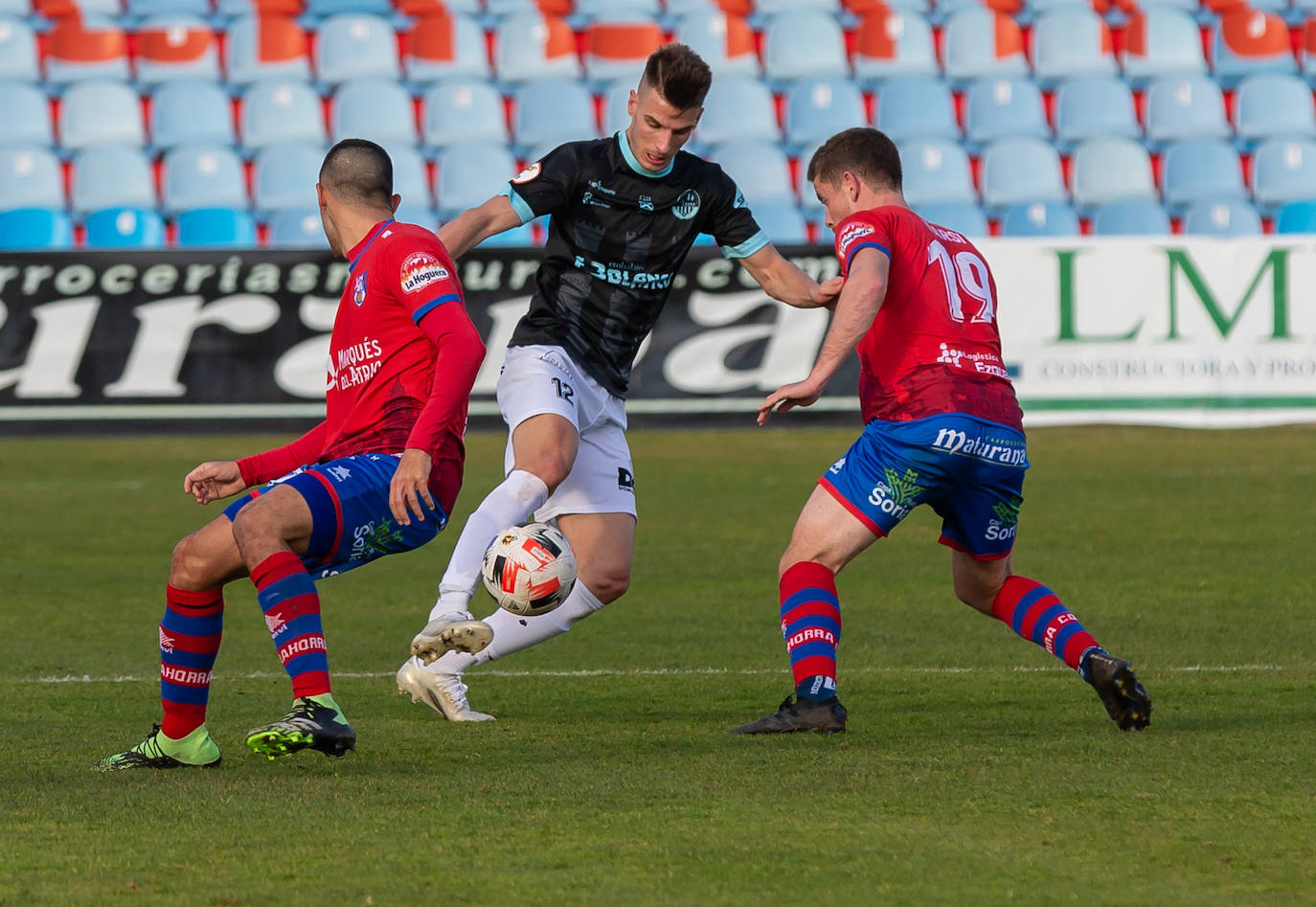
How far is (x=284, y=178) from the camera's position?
53.8 ft

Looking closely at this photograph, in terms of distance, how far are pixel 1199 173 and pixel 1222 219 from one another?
0.83 metres

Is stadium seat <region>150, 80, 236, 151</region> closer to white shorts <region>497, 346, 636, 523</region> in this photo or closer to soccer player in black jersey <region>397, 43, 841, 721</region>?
soccer player in black jersey <region>397, 43, 841, 721</region>

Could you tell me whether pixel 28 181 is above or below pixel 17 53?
below

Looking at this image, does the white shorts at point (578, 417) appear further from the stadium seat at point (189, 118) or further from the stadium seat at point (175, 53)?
the stadium seat at point (175, 53)

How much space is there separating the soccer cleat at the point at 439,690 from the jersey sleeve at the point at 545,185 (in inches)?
54.4

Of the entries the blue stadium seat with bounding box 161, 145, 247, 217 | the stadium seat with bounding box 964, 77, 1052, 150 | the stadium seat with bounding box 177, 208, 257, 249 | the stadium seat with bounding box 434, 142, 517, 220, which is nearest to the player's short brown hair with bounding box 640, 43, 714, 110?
the stadium seat with bounding box 177, 208, 257, 249

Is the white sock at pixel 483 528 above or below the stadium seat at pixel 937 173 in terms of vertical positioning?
above

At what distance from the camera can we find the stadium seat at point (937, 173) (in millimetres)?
16656

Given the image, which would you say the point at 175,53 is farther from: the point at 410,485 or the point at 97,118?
the point at 410,485

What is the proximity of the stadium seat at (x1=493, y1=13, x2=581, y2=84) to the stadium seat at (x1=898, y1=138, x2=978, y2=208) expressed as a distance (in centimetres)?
338

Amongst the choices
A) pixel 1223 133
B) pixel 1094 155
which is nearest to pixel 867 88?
pixel 1094 155

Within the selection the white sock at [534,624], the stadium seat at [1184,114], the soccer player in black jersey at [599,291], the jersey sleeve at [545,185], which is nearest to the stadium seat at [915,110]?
the stadium seat at [1184,114]

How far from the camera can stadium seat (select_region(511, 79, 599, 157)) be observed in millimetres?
16922

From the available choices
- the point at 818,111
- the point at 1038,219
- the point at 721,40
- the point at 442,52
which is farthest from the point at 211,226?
the point at 1038,219
